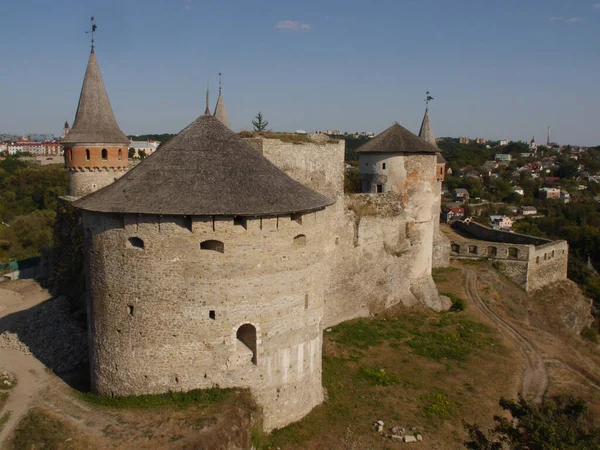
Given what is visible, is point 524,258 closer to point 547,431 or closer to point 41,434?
point 547,431

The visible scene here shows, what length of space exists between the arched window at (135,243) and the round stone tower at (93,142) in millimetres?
13347

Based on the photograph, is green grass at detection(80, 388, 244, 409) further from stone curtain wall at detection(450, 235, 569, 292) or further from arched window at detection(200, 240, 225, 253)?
stone curtain wall at detection(450, 235, 569, 292)

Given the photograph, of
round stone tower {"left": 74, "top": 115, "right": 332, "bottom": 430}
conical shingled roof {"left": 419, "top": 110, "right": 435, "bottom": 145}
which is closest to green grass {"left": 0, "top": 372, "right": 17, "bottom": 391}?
round stone tower {"left": 74, "top": 115, "right": 332, "bottom": 430}

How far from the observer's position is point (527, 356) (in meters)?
20.1

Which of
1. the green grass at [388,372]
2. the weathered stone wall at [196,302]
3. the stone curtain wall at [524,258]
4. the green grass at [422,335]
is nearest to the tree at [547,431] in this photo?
the green grass at [388,372]

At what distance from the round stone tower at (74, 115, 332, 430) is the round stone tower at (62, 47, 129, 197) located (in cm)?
1224

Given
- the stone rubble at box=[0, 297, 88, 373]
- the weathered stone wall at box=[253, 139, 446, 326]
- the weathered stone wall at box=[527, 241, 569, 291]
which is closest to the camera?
the stone rubble at box=[0, 297, 88, 373]

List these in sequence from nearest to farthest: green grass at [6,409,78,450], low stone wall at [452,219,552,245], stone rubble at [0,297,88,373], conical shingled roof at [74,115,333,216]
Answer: green grass at [6,409,78,450], conical shingled roof at [74,115,333,216], stone rubble at [0,297,88,373], low stone wall at [452,219,552,245]

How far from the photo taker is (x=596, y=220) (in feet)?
225

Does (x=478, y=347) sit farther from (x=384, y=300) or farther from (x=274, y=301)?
(x=274, y=301)

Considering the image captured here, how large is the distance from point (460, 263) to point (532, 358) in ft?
48.5

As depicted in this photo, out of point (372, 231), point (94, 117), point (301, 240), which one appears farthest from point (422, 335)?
point (94, 117)

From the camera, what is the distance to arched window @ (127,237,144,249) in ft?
39.5

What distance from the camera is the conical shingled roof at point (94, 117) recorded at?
23.9 meters
